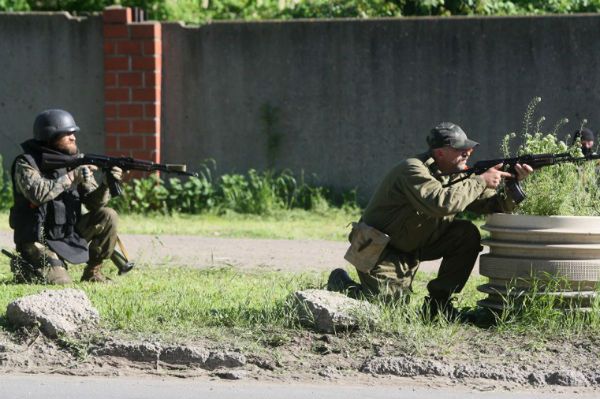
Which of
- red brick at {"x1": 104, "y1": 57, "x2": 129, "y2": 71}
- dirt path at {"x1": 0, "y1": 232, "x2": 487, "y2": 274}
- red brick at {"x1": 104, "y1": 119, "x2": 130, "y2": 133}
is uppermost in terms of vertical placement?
red brick at {"x1": 104, "y1": 57, "x2": 129, "y2": 71}

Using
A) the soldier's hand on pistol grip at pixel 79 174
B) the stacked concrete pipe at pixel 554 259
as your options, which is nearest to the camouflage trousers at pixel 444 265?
the stacked concrete pipe at pixel 554 259

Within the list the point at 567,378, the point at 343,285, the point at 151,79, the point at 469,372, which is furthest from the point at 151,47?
the point at 567,378

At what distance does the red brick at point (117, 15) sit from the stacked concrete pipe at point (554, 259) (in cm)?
770

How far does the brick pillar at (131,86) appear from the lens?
13.6 metres

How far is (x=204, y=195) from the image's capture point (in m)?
13.7

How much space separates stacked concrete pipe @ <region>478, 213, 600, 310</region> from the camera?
6863 millimetres

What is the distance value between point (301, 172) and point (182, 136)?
4.88 feet

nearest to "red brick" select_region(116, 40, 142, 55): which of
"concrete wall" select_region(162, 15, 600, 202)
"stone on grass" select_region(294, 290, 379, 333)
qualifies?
"concrete wall" select_region(162, 15, 600, 202)

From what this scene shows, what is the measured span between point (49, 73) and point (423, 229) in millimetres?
7683

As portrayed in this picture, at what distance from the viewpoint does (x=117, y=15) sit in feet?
44.8

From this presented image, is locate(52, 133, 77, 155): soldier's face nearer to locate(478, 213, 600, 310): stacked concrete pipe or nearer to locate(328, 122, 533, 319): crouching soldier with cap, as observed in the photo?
locate(328, 122, 533, 319): crouching soldier with cap

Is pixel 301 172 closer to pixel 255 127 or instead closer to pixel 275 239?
pixel 255 127

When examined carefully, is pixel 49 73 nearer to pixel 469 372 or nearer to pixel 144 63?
pixel 144 63

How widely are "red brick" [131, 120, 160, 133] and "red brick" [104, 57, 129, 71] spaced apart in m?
0.65
